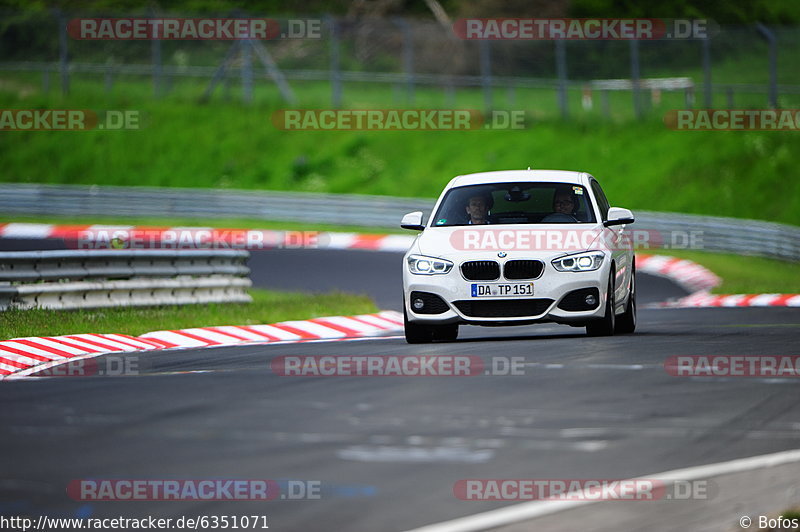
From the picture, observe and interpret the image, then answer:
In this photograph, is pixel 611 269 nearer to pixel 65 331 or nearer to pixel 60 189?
pixel 65 331

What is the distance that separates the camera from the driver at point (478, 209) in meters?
14.8

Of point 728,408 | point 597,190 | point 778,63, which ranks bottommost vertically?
point 728,408

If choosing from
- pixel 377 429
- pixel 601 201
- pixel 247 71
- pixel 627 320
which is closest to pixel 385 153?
pixel 247 71

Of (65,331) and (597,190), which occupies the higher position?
(597,190)

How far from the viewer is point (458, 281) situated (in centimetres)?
1395

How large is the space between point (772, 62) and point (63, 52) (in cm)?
2242

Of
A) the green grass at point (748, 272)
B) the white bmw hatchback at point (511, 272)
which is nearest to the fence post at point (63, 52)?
the green grass at point (748, 272)

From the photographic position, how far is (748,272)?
96.1ft

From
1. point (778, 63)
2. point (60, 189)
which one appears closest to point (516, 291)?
point (778, 63)

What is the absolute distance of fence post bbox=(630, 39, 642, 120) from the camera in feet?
131

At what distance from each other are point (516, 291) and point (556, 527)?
7647mm

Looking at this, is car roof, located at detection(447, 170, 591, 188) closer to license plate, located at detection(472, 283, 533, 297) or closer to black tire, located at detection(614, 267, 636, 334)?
black tire, located at detection(614, 267, 636, 334)

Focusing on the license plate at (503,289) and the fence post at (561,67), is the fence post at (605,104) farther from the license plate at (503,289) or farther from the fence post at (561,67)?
the license plate at (503,289)

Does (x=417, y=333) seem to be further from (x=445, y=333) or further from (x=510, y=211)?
(x=510, y=211)
